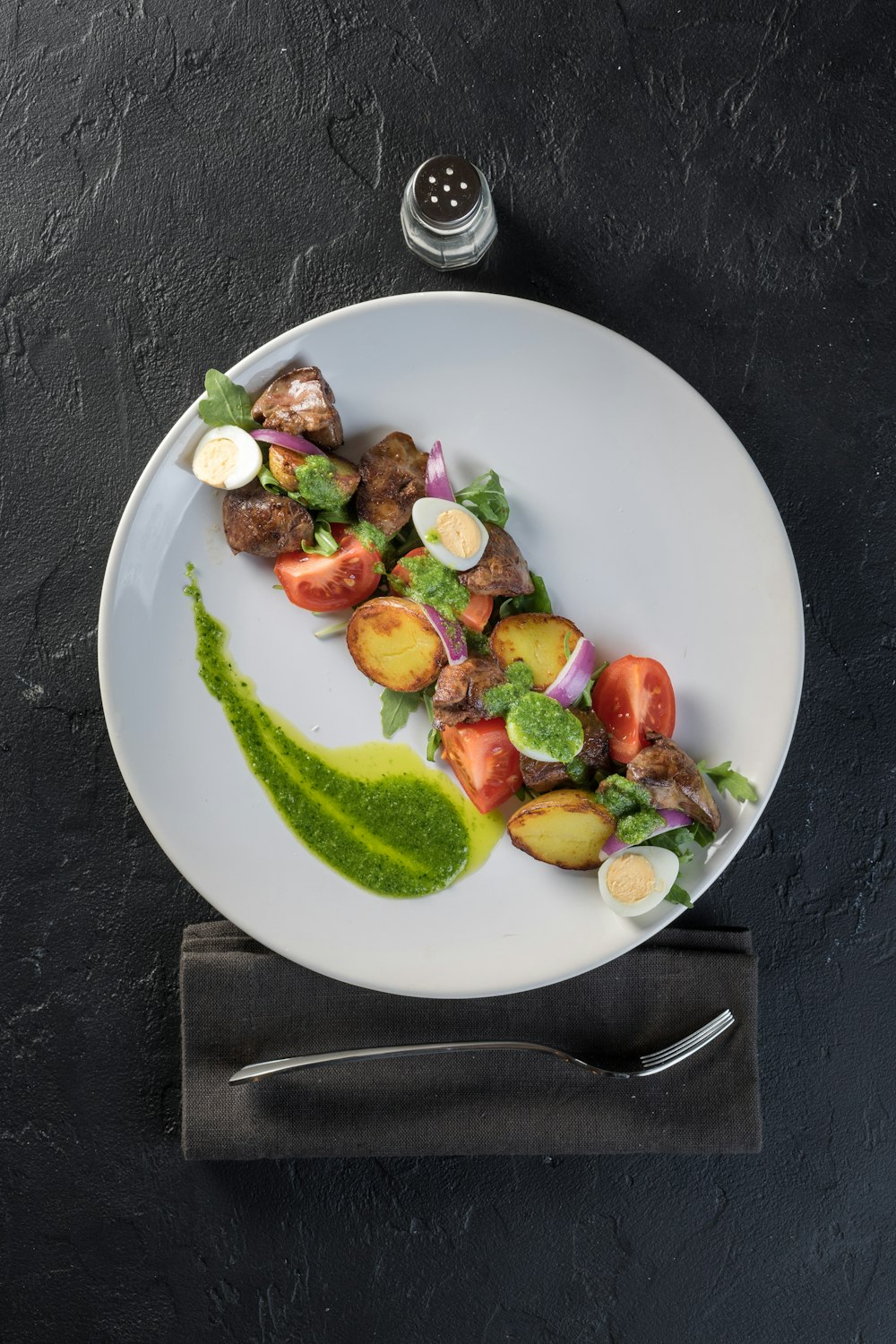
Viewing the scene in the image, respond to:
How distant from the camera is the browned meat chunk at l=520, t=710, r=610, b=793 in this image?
2656mm

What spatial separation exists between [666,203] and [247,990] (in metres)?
2.71

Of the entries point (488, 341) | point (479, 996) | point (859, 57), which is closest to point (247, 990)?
point (479, 996)

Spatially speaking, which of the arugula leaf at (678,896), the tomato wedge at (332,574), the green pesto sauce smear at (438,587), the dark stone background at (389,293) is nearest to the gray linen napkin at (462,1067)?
the dark stone background at (389,293)

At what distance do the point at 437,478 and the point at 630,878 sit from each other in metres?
1.21

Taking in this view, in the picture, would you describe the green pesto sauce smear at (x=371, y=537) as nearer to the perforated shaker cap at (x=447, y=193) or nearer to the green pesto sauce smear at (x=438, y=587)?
the green pesto sauce smear at (x=438, y=587)

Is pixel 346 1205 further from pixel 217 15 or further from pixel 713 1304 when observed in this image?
pixel 217 15

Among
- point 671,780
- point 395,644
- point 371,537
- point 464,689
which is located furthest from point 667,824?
point 371,537

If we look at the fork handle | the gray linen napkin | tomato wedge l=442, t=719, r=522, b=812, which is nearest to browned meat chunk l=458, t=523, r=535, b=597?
tomato wedge l=442, t=719, r=522, b=812

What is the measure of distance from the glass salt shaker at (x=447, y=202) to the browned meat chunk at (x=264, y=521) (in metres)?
0.90

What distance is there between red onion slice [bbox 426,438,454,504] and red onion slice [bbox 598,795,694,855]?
95 centimetres

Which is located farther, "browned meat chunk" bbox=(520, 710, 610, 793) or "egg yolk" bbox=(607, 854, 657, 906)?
"browned meat chunk" bbox=(520, 710, 610, 793)

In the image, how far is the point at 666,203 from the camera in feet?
9.67

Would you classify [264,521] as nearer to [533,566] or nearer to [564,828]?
[533,566]

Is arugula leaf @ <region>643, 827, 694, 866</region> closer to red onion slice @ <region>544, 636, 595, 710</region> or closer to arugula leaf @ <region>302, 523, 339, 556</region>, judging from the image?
red onion slice @ <region>544, 636, 595, 710</region>
